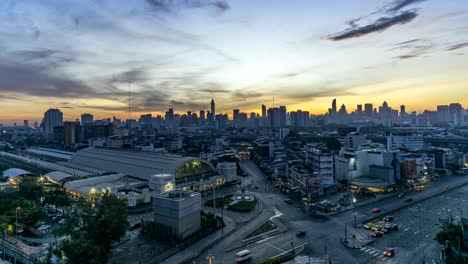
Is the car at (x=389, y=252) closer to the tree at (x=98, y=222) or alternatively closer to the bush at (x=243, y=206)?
the bush at (x=243, y=206)

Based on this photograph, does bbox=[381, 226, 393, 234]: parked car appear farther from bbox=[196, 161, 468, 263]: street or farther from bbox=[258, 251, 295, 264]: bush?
bbox=[258, 251, 295, 264]: bush

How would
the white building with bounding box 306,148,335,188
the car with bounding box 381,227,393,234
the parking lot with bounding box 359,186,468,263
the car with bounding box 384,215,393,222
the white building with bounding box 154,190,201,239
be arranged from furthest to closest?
the white building with bounding box 306,148,335,188
the car with bounding box 384,215,393,222
the car with bounding box 381,227,393,234
the white building with bounding box 154,190,201,239
the parking lot with bounding box 359,186,468,263

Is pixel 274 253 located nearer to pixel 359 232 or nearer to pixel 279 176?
pixel 359 232

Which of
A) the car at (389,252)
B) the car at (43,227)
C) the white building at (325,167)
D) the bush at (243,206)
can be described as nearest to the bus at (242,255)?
the car at (389,252)

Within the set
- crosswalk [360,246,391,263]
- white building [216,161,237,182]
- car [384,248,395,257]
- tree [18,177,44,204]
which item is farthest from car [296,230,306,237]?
tree [18,177,44,204]

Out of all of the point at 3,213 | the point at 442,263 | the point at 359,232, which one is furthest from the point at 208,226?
the point at 3,213
